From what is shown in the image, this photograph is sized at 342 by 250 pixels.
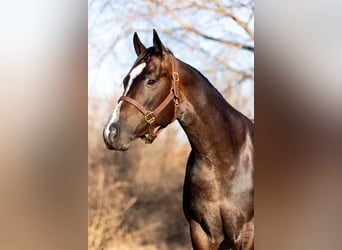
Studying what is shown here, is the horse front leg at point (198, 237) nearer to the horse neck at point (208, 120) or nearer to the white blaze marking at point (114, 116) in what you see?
the horse neck at point (208, 120)

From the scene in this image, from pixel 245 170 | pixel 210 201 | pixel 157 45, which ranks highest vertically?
pixel 157 45

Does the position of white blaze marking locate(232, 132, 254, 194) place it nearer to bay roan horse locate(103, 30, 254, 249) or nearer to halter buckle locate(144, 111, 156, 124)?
bay roan horse locate(103, 30, 254, 249)

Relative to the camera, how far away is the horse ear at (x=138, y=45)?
3.71 ft

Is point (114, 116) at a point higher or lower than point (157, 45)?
lower

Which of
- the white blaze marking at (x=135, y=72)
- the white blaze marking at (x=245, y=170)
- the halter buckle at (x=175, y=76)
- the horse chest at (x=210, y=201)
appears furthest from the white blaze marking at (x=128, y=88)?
the white blaze marking at (x=245, y=170)

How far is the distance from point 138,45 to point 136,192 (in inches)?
20.4

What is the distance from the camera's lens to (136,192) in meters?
1.14

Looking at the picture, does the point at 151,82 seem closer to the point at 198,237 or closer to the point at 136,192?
the point at 136,192

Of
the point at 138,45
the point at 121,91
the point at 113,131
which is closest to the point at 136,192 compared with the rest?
the point at 113,131

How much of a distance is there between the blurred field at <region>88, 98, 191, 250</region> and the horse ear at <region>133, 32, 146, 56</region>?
22 cm
